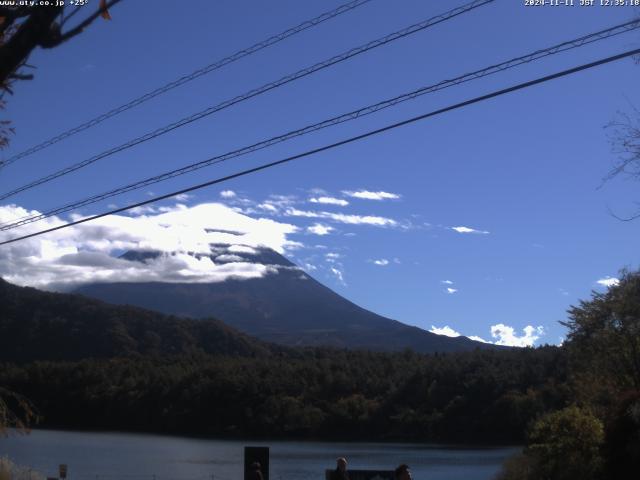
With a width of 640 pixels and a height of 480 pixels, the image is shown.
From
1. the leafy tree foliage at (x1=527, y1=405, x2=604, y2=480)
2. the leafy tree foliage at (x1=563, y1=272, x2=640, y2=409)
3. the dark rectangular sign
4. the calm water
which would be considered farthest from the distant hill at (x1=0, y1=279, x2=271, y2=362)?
the dark rectangular sign

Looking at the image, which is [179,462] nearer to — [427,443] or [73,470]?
[73,470]

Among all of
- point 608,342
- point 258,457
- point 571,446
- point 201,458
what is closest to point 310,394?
point 201,458

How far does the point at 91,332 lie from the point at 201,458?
81.2m

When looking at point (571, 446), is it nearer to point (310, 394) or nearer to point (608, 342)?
point (608, 342)

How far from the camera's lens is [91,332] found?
13775cm

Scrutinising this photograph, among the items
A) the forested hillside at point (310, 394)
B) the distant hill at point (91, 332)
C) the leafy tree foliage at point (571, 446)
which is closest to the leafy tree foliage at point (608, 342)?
the leafy tree foliage at point (571, 446)

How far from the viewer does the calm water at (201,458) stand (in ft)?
157

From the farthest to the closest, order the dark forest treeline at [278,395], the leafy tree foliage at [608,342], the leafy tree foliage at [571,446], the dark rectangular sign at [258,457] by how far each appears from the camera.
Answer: the dark forest treeline at [278,395]
the leafy tree foliage at [608,342]
the leafy tree foliage at [571,446]
the dark rectangular sign at [258,457]

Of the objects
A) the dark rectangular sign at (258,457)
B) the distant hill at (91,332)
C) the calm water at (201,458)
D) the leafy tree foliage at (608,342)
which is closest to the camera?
the dark rectangular sign at (258,457)

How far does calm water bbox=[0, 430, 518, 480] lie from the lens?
47938 millimetres

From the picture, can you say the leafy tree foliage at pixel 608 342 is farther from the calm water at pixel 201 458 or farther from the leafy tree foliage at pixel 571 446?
the calm water at pixel 201 458

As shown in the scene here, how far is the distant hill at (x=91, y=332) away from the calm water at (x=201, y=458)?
148 feet

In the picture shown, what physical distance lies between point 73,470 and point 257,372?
51.6 metres

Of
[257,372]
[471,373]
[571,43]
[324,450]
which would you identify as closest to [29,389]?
[257,372]
